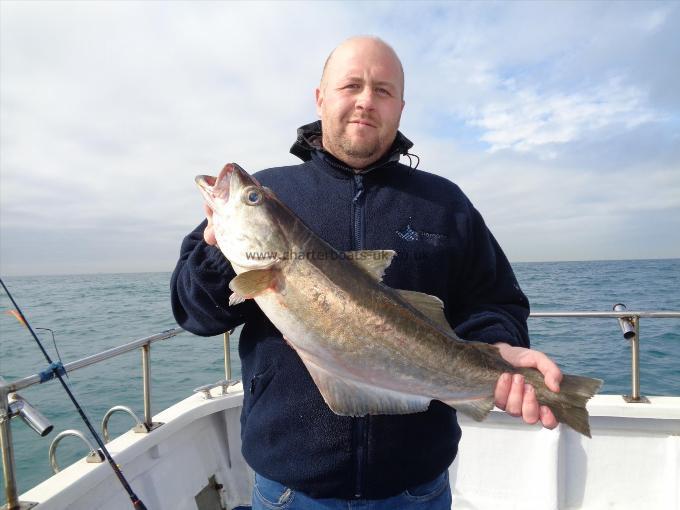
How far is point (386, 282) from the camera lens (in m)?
2.82

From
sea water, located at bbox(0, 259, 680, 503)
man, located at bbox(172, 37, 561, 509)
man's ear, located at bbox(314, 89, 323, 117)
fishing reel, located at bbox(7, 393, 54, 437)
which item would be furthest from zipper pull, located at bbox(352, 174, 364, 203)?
sea water, located at bbox(0, 259, 680, 503)

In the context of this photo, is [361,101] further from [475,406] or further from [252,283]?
[475,406]

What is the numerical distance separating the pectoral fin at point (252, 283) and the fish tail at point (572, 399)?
66.7 inches

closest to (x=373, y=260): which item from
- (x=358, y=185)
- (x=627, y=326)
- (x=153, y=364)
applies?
(x=358, y=185)

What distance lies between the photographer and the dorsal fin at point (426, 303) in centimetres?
263

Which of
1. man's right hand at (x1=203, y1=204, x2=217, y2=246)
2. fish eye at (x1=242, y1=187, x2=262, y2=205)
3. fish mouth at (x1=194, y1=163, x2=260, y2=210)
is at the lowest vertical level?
man's right hand at (x1=203, y1=204, x2=217, y2=246)

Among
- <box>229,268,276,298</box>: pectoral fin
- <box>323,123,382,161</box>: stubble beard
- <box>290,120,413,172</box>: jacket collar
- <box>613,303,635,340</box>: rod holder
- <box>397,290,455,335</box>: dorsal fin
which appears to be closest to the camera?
<box>229,268,276,298</box>: pectoral fin

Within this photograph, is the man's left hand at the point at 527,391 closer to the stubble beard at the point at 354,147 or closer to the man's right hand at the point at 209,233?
the stubble beard at the point at 354,147

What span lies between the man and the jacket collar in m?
0.01

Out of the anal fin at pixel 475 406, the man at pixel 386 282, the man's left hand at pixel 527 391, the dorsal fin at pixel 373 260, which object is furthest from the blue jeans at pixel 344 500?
the dorsal fin at pixel 373 260

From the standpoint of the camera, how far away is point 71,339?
2209cm

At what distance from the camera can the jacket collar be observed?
3.14 m

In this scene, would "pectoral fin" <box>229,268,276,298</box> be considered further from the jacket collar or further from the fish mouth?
the jacket collar

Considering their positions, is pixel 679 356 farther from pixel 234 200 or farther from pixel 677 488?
pixel 234 200
